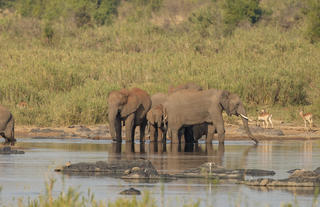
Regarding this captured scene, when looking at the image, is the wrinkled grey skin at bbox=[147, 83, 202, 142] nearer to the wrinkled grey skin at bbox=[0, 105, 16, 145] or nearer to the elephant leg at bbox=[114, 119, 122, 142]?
the elephant leg at bbox=[114, 119, 122, 142]

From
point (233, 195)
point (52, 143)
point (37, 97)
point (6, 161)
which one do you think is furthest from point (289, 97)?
point (233, 195)

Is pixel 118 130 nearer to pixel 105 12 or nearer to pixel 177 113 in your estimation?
pixel 177 113

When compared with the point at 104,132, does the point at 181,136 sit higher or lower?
lower

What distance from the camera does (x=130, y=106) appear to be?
23000 mm

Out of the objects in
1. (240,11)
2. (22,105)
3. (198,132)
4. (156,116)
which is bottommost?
(198,132)

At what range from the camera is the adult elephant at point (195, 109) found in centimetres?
2205

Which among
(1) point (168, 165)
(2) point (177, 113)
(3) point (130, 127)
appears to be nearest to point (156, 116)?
(2) point (177, 113)

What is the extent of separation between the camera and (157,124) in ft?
74.9

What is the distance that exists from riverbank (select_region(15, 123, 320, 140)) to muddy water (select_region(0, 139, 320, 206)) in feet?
4.94

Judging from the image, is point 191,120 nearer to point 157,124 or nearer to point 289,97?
point 157,124

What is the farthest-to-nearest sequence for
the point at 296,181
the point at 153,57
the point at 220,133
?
the point at 153,57, the point at 220,133, the point at 296,181

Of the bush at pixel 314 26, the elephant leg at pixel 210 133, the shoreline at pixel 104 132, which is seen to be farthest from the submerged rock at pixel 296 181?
the bush at pixel 314 26

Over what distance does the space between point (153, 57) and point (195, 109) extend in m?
15.8

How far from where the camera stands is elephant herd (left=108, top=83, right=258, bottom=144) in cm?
2216
